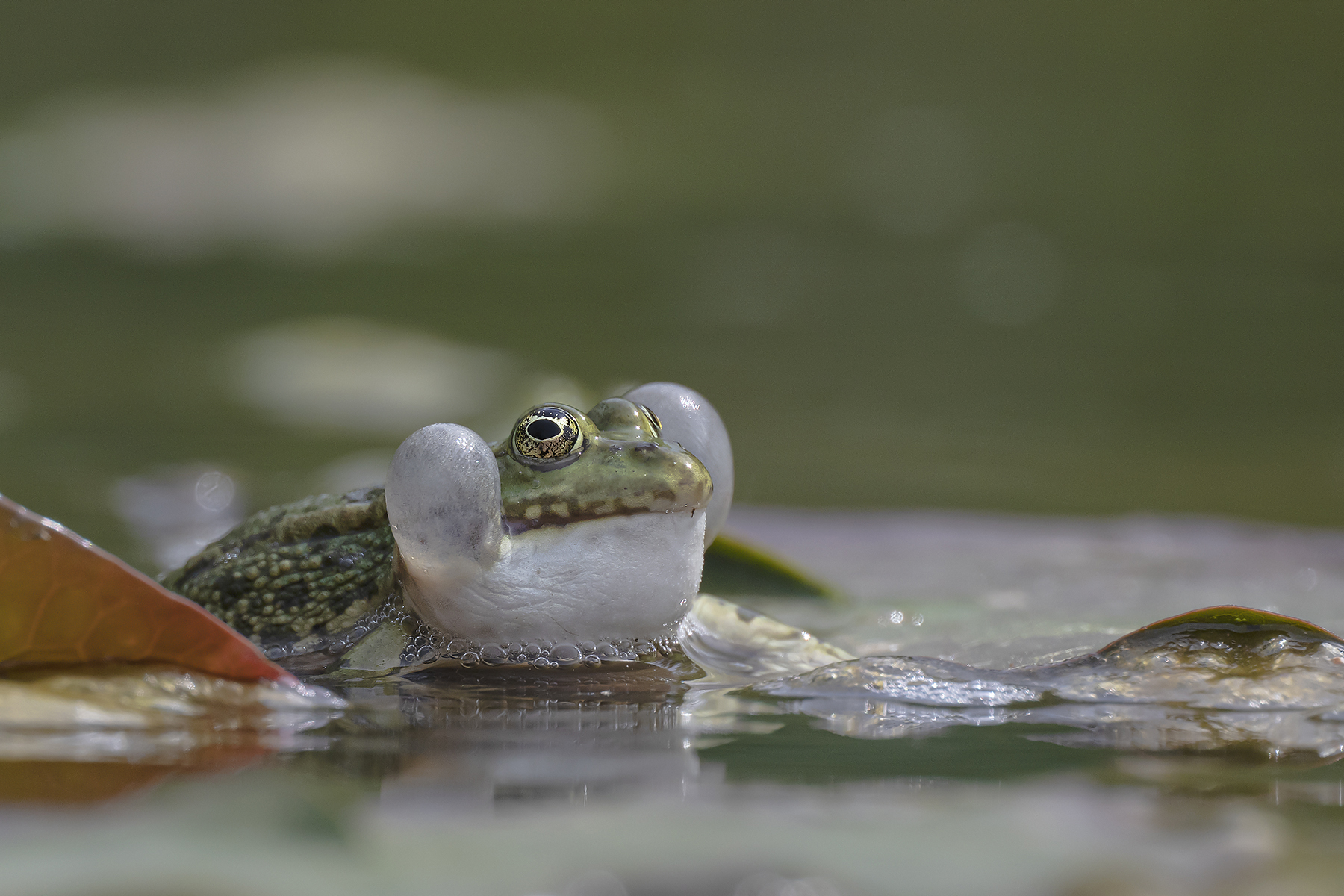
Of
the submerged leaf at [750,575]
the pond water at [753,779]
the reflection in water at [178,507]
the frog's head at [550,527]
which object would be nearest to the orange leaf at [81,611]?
the pond water at [753,779]

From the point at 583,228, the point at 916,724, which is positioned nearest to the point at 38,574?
the point at 916,724

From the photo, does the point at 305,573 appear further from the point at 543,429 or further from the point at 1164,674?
the point at 1164,674

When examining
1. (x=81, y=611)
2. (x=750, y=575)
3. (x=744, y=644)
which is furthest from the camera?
(x=750, y=575)

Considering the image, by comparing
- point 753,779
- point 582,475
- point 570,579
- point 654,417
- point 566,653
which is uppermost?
point 654,417

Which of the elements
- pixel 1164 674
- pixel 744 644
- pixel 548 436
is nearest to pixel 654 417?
pixel 548 436

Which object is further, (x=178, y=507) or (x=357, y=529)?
(x=178, y=507)

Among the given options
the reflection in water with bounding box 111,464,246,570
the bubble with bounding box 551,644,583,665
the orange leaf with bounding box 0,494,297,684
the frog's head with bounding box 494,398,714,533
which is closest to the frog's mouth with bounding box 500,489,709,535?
the frog's head with bounding box 494,398,714,533

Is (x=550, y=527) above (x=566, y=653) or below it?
above

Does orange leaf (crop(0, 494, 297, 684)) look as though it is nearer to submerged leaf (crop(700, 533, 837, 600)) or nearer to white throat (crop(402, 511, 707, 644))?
white throat (crop(402, 511, 707, 644))
